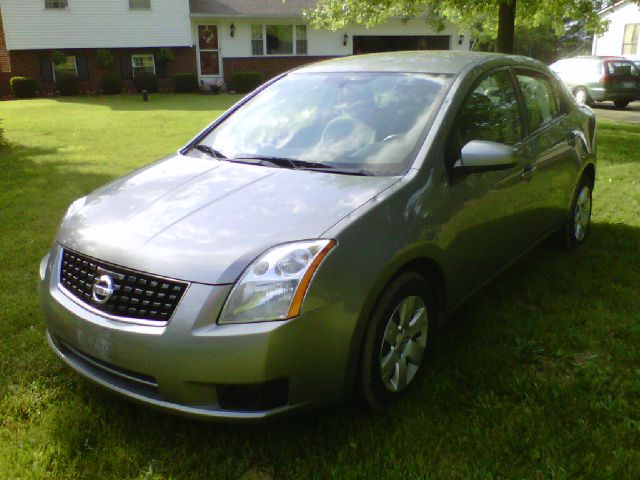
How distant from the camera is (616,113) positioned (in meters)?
17.5

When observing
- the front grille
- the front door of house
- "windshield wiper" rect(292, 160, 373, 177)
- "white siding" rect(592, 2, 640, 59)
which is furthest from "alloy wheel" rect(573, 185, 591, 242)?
"white siding" rect(592, 2, 640, 59)

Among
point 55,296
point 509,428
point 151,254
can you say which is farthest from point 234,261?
point 509,428

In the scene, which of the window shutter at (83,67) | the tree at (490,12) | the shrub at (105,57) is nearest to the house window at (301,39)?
the shrub at (105,57)

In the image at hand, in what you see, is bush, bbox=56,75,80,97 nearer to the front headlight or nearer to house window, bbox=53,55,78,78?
house window, bbox=53,55,78,78

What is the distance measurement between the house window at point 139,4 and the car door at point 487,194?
83.4 feet

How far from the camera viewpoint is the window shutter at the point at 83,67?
26.4 metres

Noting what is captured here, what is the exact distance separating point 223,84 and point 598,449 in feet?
90.3

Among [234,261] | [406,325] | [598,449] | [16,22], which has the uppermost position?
[16,22]

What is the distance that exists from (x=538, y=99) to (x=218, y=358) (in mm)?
3232

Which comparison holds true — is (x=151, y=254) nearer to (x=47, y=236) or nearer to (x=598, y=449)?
(x=598, y=449)

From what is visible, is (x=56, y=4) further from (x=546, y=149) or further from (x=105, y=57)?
(x=546, y=149)

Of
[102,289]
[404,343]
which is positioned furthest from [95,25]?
[404,343]

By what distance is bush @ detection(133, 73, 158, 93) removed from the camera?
2641cm

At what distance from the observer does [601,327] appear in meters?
3.76
